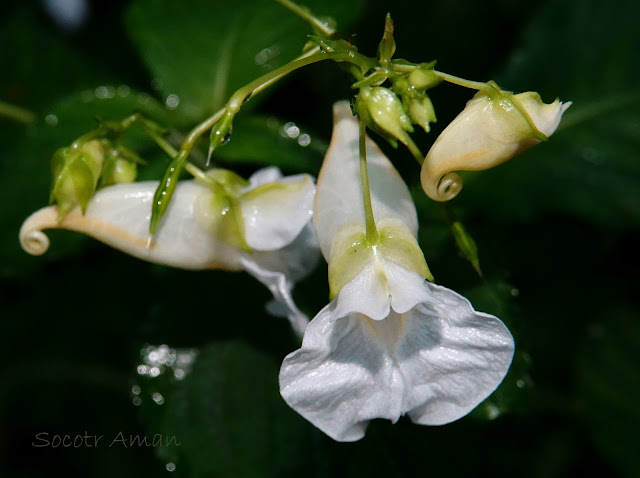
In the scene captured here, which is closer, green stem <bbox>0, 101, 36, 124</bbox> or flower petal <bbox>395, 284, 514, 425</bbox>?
flower petal <bbox>395, 284, 514, 425</bbox>

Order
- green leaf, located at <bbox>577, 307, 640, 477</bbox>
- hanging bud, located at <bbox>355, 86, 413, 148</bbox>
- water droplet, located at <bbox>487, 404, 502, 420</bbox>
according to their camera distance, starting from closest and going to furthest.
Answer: hanging bud, located at <bbox>355, 86, 413, 148</bbox> → water droplet, located at <bbox>487, 404, 502, 420</bbox> → green leaf, located at <bbox>577, 307, 640, 477</bbox>

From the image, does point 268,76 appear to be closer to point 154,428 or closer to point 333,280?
point 333,280

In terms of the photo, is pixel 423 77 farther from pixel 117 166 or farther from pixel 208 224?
pixel 117 166

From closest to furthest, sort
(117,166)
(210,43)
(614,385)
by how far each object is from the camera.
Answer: (117,166) → (210,43) → (614,385)

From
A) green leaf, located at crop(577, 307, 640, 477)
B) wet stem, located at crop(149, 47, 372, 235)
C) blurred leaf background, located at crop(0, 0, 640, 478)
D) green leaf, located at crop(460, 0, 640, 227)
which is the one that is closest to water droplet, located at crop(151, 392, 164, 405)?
blurred leaf background, located at crop(0, 0, 640, 478)

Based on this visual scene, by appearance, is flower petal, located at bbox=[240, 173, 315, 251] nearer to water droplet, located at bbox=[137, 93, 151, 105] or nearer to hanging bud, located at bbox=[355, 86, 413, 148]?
hanging bud, located at bbox=[355, 86, 413, 148]

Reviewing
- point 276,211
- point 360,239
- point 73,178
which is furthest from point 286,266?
point 73,178
